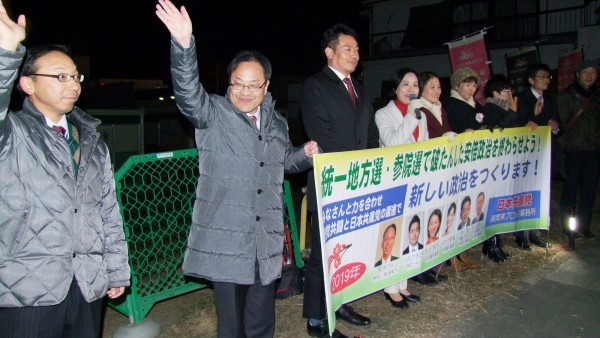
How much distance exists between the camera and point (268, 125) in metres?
2.69

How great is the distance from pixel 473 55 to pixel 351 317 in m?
6.71

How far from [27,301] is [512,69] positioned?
10.1m

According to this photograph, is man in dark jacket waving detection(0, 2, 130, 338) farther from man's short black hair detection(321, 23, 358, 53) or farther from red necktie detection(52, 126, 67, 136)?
man's short black hair detection(321, 23, 358, 53)

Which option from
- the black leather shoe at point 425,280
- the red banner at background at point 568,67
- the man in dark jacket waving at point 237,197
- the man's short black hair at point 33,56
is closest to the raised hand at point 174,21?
the man in dark jacket waving at point 237,197

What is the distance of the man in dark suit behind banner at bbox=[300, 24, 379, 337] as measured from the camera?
11.4 ft

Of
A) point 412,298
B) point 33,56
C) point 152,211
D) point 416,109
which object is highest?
point 33,56

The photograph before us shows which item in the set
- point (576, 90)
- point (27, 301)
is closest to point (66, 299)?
point (27, 301)

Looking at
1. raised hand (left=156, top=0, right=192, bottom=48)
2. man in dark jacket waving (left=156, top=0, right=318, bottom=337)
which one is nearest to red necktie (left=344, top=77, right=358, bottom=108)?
man in dark jacket waving (left=156, top=0, right=318, bottom=337)

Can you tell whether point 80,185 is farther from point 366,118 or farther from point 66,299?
point 366,118

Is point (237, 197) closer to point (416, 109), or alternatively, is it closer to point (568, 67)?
point (416, 109)

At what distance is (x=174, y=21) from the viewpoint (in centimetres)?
224

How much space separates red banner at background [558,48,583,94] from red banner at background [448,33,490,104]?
240 cm

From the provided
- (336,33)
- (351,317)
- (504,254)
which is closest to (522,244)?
(504,254)

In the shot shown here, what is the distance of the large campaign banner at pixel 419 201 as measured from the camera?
122 inches
